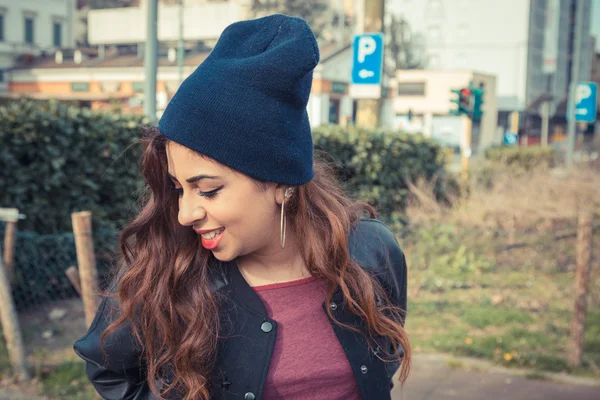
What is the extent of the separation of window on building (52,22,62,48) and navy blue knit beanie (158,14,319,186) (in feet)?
176

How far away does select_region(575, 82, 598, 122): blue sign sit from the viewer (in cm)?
1844

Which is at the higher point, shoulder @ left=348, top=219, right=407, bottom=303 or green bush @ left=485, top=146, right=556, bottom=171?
shoulder @ left=348, top=219, right=407, bottom=303

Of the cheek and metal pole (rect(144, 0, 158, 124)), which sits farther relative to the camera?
metal pole (rect(144, 0, 158, 124))

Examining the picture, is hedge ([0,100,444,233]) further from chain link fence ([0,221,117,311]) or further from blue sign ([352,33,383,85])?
blue sign ([352,33,383,85])

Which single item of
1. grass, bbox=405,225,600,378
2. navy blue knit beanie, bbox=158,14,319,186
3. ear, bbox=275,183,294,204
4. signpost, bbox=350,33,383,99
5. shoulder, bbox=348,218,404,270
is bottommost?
grass, bbox=405,225,600,378

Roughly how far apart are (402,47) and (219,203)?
171ft

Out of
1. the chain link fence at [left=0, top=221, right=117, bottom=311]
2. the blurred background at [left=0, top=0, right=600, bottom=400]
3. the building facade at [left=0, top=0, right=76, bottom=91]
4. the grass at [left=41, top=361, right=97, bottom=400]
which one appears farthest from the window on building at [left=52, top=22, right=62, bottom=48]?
the grass at [left=41, top=361, right=97, bottom=400]

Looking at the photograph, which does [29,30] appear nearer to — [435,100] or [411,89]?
[411,89]

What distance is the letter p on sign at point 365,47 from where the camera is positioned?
31.7 feet

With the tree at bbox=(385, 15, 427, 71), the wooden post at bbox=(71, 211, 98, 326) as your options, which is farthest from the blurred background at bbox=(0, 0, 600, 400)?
the tree at bbox=(385, 15, 427, 71)

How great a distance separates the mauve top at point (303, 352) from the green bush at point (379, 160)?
716 centimetres

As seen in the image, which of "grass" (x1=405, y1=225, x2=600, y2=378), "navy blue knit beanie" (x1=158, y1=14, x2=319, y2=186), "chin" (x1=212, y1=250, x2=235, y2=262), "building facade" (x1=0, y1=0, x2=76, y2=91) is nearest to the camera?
"navy blue knit beanie" (x1=158, y1=14, x2=319, y2=186)

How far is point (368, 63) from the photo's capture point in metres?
9.70

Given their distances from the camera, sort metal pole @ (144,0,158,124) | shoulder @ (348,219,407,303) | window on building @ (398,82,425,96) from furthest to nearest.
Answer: window on building @ (398,82,425,96) → metal pole @ (144,0,158,124) → shoulder @ (348,219,407,303)
